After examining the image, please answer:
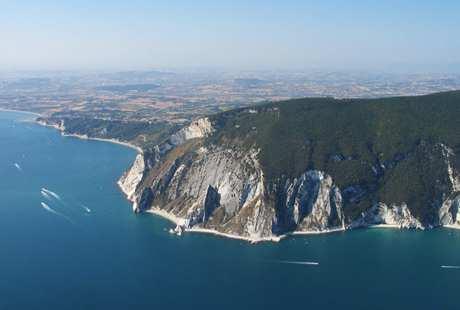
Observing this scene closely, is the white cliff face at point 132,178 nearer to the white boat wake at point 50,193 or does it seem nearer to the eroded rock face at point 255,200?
the eroded rock face at point 255,200

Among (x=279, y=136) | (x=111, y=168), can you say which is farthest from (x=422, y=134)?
(x=111, y=168)

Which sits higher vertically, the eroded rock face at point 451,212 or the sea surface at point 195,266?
the eroded rock face at point 451,212

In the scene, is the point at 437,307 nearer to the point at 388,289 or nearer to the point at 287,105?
the point at 388,289

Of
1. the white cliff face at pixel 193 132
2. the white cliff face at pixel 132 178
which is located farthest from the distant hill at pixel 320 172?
the white cliff face at pixel 193 132

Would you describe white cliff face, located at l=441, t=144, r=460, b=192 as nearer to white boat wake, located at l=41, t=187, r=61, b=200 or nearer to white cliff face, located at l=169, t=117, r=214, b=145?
white cliff face, located at l=169, t=117, r=214, b=145

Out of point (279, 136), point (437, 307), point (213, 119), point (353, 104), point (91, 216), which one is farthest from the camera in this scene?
point (213, 119)

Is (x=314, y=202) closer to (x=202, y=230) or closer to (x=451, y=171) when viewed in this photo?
(x=202, y=230)

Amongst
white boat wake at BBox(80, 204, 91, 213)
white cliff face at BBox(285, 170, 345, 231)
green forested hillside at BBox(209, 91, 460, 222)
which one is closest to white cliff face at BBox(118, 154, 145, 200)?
white boat wake at BBox(80, 204, 91, 213)
